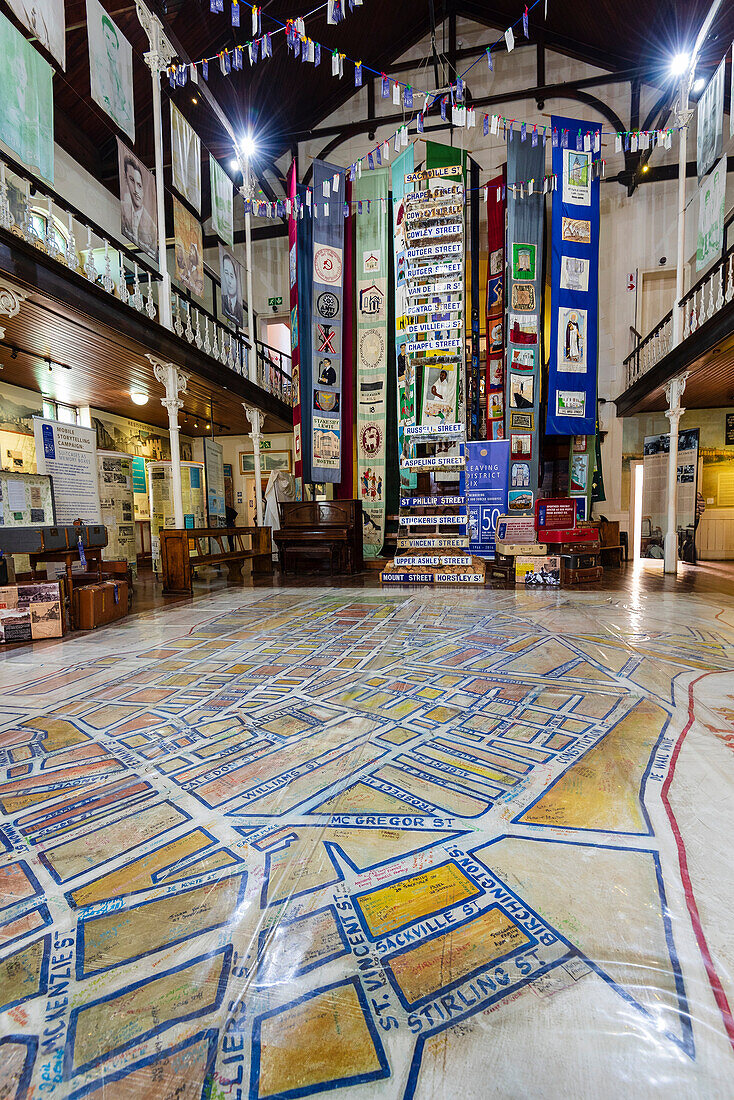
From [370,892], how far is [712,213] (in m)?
9.15

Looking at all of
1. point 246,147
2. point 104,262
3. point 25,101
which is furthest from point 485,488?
point 246,147

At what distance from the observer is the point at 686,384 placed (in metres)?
8.51

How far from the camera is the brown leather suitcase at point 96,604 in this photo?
464cm

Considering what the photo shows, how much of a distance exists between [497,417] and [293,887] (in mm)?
9077

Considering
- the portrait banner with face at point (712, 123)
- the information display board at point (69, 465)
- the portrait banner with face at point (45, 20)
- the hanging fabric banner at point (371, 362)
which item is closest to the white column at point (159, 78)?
the portrait banner with face at point (45, 20)

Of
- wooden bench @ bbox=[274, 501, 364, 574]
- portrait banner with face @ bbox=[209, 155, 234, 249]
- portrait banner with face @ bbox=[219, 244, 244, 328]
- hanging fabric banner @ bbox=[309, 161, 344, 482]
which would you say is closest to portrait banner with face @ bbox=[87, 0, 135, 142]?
portrait banner with face @ bbox=[209, 155, 234, 249]

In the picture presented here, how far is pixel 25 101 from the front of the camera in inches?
177

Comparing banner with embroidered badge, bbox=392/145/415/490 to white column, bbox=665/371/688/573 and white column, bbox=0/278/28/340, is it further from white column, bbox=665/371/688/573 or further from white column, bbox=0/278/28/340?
white column, bbox=0/278/28/340

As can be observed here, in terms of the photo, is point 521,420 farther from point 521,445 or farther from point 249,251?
point 249,251

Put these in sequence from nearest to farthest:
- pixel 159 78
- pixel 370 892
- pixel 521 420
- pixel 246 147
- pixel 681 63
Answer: pixel 370 892, pixel 159 78, pixel 681 63, pixel 521 420, pixel 246 147

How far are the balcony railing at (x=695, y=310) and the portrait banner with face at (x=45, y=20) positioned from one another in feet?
24.3

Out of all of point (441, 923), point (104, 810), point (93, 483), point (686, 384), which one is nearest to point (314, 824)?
point (441, 923)

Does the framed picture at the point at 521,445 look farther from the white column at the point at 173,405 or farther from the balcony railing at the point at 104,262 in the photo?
the white column at the point at 173,405

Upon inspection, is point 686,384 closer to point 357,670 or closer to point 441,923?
point 357,670
